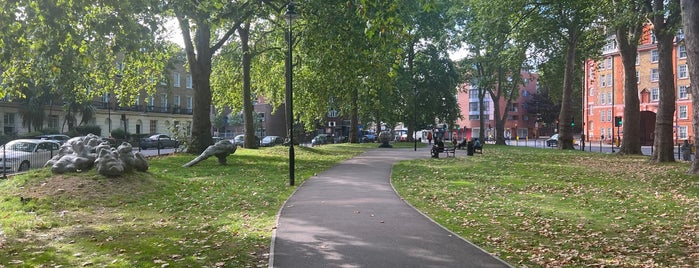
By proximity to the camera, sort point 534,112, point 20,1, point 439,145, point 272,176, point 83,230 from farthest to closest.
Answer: point 534,112 < point 439,145 < point 272,176 < point 20,1 < point 83,230

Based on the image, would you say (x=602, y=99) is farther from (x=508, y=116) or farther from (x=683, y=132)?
(x=508, y=116)

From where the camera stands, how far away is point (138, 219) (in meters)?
9.70

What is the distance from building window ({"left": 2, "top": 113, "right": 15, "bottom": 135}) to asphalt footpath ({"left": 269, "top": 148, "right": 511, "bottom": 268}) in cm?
4782

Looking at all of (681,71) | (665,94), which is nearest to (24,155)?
(665,94)

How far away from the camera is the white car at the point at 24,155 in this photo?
19.2 m

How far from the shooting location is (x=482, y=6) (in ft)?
87.1

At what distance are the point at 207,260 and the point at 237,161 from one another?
635 inches

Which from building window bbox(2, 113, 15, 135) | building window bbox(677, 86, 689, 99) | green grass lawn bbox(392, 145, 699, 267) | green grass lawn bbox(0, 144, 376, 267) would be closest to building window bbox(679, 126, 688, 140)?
building window bbox(677, 86, 689, 99)

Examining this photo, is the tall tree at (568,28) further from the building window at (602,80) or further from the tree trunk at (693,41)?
the building window at (602,80)

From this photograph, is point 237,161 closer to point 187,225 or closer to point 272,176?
point 272,176

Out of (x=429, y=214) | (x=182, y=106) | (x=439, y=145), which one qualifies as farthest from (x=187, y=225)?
(x=182, y=106)

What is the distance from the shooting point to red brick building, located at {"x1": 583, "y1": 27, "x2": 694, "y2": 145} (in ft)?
199

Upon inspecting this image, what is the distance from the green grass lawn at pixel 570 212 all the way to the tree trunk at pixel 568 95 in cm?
1652

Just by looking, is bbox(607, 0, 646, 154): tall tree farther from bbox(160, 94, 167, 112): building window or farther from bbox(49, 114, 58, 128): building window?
bbox(160, 94, 167, 112): building window
